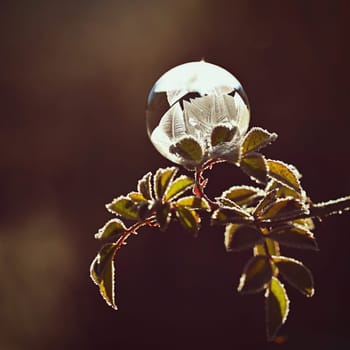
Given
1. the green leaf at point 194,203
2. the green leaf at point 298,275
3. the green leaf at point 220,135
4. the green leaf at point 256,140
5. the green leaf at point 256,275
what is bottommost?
the green leaf at point 298,275

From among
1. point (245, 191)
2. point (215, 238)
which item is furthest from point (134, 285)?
point (245, 191)

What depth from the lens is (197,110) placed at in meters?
0.59

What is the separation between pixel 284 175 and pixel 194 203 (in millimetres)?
90

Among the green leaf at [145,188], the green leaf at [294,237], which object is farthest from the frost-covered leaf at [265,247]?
the green leaf at [145,188]

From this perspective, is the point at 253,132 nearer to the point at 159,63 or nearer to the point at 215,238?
the point at 215,238

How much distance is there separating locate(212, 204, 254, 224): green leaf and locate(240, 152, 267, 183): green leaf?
0.04 metres

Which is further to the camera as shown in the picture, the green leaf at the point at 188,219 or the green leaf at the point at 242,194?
the green leaf at the point at 242,194

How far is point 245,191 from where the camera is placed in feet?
2.02

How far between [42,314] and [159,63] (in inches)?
43.3

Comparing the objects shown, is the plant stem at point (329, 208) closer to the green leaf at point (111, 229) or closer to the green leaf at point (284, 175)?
the green leaf at point (284, 175)

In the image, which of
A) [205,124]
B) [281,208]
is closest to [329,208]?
[281,208]

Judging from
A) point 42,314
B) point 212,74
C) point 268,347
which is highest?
point 212,74

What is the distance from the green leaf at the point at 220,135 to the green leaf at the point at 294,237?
0.10 meters

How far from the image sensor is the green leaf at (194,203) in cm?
53
